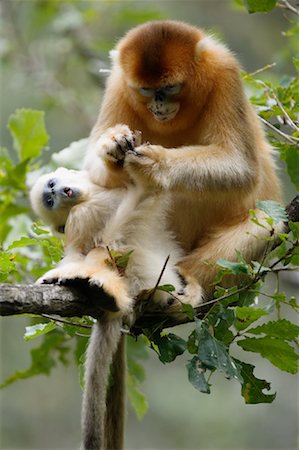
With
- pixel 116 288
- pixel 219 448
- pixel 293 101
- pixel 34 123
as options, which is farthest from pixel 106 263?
pixel 219 448

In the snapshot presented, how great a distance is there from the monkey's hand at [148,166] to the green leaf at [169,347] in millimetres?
623

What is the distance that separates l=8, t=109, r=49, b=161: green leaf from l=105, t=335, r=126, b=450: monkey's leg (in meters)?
1.34

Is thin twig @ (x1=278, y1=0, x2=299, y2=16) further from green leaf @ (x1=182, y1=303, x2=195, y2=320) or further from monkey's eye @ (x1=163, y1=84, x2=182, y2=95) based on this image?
green leaf @ (x1=182, y1=303, x2=195, y2=320)

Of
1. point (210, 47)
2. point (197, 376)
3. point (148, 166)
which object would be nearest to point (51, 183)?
point (148, 166)

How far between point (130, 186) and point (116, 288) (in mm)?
531

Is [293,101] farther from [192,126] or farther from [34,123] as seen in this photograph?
[34,123]

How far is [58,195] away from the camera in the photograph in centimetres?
314

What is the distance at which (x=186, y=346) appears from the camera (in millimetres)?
2691

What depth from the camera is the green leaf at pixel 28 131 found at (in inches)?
158

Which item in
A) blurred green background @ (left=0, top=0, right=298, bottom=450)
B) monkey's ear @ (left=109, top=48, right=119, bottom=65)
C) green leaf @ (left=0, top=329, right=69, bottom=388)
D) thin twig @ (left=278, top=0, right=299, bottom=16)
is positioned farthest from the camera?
blurred green background @ (left=0, top=0, right=298, bottom=450)

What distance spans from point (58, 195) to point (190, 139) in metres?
0.63

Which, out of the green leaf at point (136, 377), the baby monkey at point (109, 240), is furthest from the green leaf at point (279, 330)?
the green leaf at point (136, 377)

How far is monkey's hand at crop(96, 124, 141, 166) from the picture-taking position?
3.02 m

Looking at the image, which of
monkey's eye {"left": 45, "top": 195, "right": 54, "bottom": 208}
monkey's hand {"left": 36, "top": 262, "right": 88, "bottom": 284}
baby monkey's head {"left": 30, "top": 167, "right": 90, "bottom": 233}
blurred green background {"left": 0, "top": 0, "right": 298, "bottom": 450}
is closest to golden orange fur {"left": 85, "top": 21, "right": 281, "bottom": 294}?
baby monkey's head {"left": 30, "top": 167, "right": 90, "bottom": 233}
